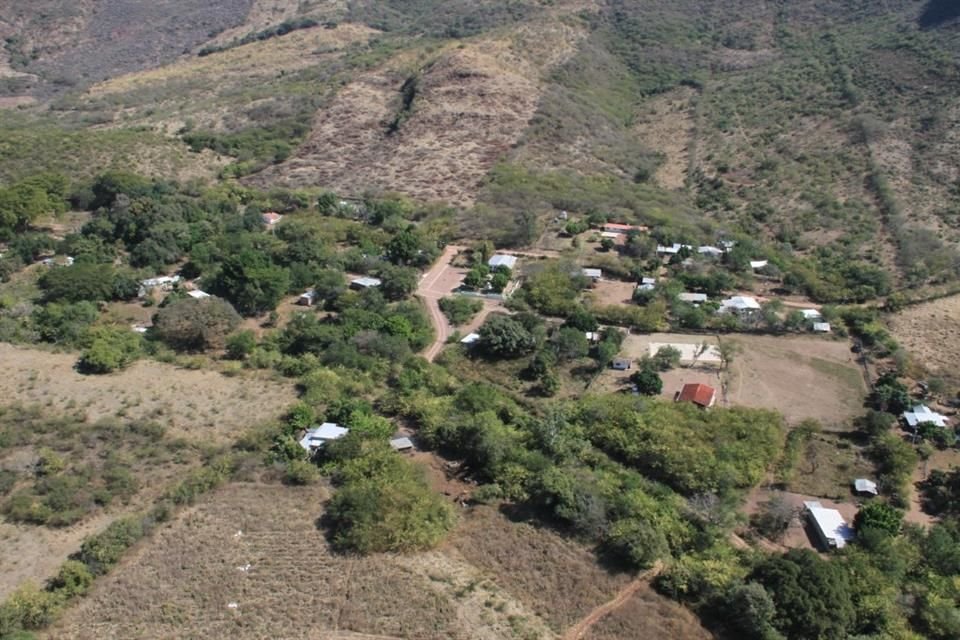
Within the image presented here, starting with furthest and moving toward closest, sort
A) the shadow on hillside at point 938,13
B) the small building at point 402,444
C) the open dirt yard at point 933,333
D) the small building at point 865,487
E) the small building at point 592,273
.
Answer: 1. the shadow on hillside at point 938,13
2. the small building at point 592,273
3. the open dirt yard at point 933,333
4. the small building at point 402,444
5. the small building at point 865,487

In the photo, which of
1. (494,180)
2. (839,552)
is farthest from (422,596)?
(494,180)

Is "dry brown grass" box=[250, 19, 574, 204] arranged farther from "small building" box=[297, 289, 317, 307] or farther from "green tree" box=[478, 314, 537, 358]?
"green tree" box=[478, 314, 537, 358]

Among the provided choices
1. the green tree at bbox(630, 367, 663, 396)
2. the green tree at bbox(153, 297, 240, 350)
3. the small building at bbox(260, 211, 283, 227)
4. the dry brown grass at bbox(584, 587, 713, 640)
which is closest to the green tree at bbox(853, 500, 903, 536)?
the dry brown grass at bbox(584, 587, 713, 640)

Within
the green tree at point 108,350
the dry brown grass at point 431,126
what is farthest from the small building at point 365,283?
the dry brown grass at point 431,126

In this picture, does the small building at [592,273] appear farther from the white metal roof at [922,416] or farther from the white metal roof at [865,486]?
the white metal roof at [865,486]

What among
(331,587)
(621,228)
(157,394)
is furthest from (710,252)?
(331,587)

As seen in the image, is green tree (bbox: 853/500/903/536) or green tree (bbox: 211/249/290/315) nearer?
green tree (bbox: 853/500/903/536)
